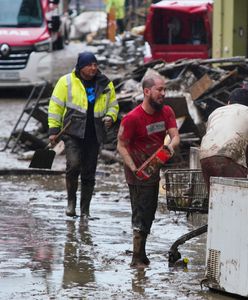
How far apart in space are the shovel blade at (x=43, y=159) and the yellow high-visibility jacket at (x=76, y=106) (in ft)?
2.73

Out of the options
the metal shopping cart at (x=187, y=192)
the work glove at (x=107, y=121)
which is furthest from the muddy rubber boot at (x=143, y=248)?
the work glove at (x=107, y=121)

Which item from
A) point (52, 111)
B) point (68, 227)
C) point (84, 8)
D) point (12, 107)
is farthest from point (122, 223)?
point (84, 8)

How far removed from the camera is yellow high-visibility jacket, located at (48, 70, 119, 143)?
40.2 ft

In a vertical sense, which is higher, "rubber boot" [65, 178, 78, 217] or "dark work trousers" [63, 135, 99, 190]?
"dark work trousers" [63, 135, 99, 190]

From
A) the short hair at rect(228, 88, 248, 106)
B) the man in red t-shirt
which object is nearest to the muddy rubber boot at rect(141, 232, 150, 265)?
the man in red t-shirt

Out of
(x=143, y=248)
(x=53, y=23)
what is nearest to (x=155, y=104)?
(x=143, y=248)

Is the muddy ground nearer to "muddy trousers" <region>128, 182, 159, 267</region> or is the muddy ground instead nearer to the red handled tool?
"muddy trousers" <region>128, 182, 159, 267</region>

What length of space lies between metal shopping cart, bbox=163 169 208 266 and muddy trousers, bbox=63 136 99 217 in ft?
9.23

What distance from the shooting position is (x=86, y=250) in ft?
34.5

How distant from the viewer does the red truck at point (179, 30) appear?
26297 mm

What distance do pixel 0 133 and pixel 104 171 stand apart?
4124 millimetres

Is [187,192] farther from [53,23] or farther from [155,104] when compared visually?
[53,23]

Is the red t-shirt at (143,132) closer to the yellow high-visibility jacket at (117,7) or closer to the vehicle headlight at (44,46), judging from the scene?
the vehicle headlight at (44,46)

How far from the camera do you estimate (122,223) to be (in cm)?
1225
